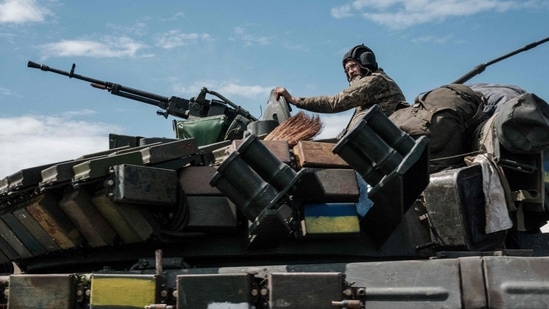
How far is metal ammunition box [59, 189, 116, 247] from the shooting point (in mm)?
5648

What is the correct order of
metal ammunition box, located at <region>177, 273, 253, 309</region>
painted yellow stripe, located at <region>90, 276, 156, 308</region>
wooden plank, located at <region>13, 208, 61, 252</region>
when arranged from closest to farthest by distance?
1. metal ammunition box, located at <region>177, 273, 253, 309</region>
2. painted yellow stripe, located at <region>90, 276, 156, 308</region>
3. wooden plank, located at <region>13, 208, 61, 252</region>

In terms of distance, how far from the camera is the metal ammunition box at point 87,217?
5.65 m

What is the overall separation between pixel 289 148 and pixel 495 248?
1805 millimetres

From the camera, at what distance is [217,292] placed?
479cm

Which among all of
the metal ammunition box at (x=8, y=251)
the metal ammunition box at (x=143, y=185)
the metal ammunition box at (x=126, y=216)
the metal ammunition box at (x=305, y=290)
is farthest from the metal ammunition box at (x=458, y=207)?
the metal ammunition box at (x=8, y=251)

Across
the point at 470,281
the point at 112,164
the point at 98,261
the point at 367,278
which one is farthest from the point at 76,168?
the point at 470,281

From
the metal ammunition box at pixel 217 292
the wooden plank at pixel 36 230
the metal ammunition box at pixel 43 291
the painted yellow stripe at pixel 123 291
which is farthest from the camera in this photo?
the wooden plank at pixel 36 230

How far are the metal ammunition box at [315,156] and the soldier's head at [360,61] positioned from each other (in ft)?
7.20

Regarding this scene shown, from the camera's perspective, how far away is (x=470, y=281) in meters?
4.75

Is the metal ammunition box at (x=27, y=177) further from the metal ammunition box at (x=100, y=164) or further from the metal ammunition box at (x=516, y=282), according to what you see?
the metal ammunition box at (x=516, y=282)

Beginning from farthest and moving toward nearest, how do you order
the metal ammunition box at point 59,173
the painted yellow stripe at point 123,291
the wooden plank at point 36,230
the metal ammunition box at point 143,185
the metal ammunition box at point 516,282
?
1. the wooden plank at point 36,230
2. the metal ammunition box at point 59,173
3. the metal ammunition box at point 143,185
4. the painted yellow stripe at point 123,291
5. the metal ammunition box at point 516,282

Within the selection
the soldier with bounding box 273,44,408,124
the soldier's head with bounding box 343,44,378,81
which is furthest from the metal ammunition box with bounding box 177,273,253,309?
the soldier's head with bounding box 343,44,378,81

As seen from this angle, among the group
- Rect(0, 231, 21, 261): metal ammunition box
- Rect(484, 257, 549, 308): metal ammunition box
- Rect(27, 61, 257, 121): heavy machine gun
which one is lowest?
Rect(484, 257, 549, 308): metal ammunition box

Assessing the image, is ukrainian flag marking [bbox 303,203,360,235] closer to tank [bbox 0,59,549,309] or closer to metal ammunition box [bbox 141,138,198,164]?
tank [bbox 0,59,549,309]
